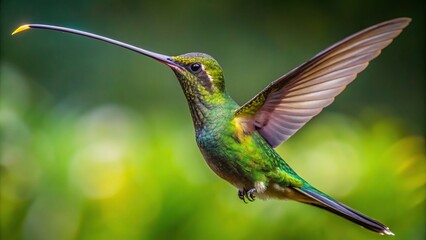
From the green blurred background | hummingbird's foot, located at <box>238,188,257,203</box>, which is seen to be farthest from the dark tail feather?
the green blurred background

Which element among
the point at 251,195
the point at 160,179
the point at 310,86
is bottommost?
the point at 160,179

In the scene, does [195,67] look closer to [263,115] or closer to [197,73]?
[197,73]

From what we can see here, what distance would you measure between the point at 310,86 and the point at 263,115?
0.09 meters

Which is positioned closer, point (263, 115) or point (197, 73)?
point (197, 73)

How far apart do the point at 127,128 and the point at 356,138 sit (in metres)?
0.75

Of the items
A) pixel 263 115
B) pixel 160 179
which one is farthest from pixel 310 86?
pixel 160 179

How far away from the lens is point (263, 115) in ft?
3.68

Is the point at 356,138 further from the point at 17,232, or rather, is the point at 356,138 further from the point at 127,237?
the point at 17,232

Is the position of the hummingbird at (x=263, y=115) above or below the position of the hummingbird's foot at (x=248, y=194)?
above

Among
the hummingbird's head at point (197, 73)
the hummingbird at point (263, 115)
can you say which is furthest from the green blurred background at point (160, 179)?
the hummingbird's head at point (197, 73)

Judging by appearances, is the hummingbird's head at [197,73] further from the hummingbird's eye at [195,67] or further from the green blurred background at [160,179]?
the green blurred background at [160,179]

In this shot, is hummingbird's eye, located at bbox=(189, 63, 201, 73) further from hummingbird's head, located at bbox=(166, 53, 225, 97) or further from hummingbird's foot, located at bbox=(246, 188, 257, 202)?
hummingbird's foot, located at bbox=(246, 188, 257, 202)

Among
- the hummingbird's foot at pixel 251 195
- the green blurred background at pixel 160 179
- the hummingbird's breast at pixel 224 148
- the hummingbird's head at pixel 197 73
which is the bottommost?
the green blurred background at pixel 160 179

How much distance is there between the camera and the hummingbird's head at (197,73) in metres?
0.99
